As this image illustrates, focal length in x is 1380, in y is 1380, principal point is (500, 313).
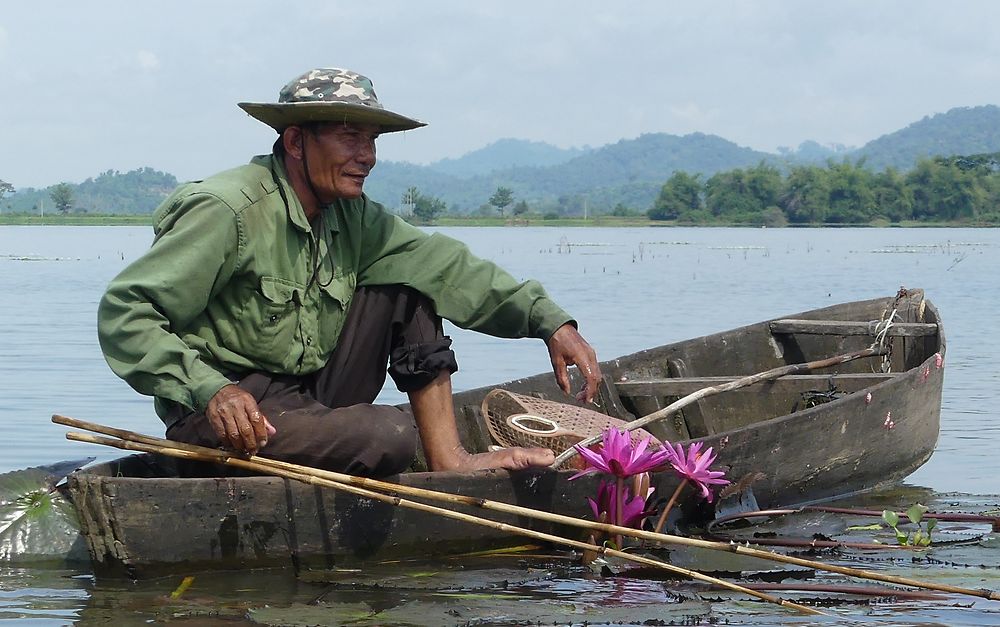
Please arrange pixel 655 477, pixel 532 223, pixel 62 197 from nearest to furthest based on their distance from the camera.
Answer: pixel 655 477 < pixel 532 223 < pixel 62 197

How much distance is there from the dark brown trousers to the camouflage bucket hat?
62 centimetres

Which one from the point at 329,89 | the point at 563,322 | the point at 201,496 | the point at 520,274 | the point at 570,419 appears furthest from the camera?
the point at 520,274

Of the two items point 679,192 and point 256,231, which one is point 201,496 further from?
point 679,192

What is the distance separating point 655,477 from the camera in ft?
15.7

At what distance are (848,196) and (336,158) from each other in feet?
253

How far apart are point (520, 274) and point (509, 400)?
1952 cm

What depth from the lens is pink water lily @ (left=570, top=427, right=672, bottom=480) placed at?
4281 mm

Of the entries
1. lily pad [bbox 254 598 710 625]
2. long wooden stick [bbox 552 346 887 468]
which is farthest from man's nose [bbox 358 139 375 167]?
lily pad [bbox 254 598 710 625]

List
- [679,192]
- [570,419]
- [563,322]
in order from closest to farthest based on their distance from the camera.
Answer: [563,322] < [570,419] < [679,192]

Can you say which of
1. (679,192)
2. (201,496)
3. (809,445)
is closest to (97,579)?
(201,496)

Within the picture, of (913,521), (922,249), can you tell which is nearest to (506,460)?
(913,521)

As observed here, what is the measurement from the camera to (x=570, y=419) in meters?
5.29

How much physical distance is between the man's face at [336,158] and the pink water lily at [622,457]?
1.09m

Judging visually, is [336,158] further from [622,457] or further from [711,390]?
[711,390]
